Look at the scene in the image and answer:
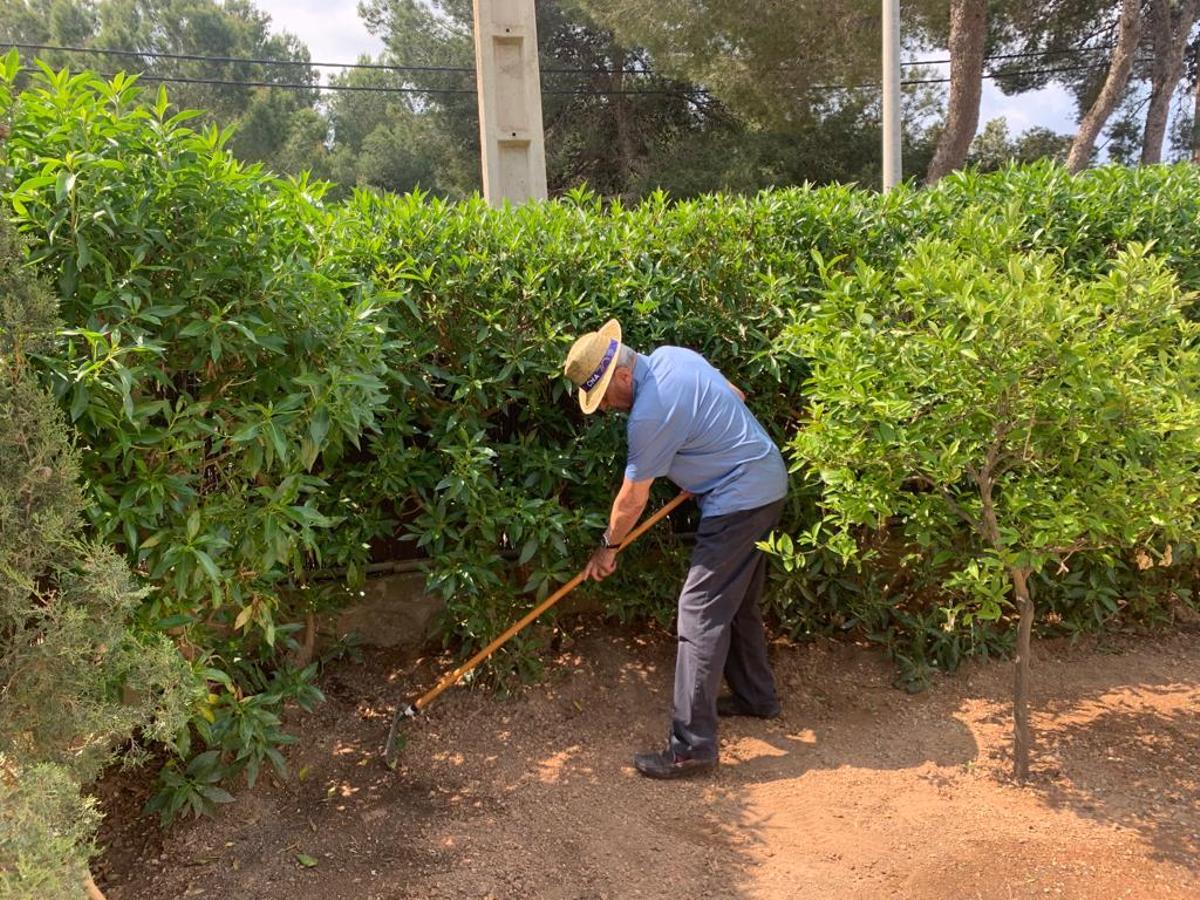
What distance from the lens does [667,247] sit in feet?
12.6

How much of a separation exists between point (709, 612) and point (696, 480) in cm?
53

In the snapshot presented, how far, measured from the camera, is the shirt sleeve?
3.20 metres

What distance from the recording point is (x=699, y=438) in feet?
11.0

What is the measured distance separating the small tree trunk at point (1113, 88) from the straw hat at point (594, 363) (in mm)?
11962

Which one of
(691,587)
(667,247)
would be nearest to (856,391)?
(691,587)

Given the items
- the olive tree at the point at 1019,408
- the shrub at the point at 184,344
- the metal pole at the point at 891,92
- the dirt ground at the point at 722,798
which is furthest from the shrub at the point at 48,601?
the metal pole at the point at 891,92

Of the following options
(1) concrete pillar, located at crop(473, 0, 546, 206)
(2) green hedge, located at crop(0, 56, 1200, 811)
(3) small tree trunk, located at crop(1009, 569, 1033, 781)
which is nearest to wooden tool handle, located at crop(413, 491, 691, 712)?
(2) green hedge, located at crop(0, 56, 1200, 811)

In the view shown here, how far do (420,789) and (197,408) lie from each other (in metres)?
1.70

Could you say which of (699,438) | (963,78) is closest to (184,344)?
(699,438)

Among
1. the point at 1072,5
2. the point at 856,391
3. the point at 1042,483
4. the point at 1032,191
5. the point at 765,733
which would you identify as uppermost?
the point at 1072,5

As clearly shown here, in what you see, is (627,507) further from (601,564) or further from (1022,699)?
(1022,699)

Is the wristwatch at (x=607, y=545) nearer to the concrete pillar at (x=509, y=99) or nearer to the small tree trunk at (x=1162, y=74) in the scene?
the concrete pillar at (x=509, y=99)

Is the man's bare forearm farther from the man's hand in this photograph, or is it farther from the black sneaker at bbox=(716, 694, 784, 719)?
the black sneaker at bbox=(716, 694, 784, 719)

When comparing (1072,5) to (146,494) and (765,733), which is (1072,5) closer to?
(765,733)
